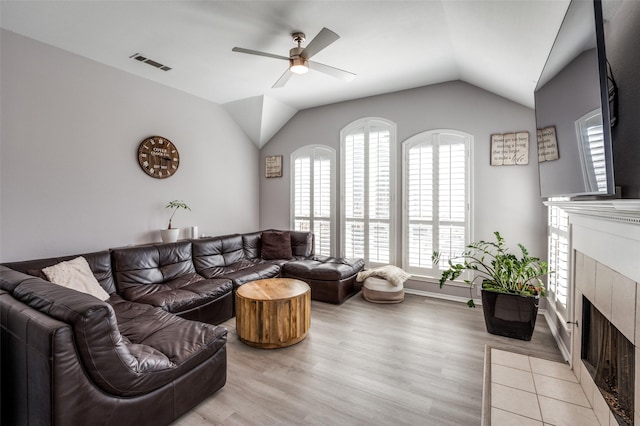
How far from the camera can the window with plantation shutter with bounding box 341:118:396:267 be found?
4.56 metres

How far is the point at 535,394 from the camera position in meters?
2.10

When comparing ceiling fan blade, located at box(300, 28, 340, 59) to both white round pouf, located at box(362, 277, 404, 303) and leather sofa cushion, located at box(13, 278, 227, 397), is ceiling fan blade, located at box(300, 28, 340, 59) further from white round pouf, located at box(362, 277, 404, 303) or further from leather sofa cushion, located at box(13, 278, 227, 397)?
white round pouf, located at box(362, 277, 404, 303)

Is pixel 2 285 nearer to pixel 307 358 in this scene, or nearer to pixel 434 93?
pixel 307 358

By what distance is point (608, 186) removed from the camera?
1329 millimetres

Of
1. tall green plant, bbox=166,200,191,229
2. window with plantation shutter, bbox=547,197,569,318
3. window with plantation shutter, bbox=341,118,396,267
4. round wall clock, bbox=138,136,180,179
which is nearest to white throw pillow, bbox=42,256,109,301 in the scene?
tall green plant, bbox=166,200,191,229

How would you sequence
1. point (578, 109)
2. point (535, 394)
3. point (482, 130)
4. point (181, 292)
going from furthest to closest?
point (482, 130)
point (181, 292)
point (535, 394)
point (578, 109)

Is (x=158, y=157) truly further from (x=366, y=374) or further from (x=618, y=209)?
(x=618, y=209)

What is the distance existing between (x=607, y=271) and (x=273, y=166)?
192 inches

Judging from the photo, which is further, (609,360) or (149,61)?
(149,61)

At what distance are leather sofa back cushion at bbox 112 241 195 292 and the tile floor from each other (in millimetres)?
3326

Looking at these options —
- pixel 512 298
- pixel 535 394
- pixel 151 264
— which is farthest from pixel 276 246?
pixel 535 394

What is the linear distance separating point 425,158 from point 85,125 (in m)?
4.28

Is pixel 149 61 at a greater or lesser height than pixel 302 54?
greater

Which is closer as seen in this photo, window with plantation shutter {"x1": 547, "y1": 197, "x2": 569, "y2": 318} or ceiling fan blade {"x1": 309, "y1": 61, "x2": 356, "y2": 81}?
window with plantation shutter {"x1": 547, "y1": 197, "x2": 569, "y2": 318}
